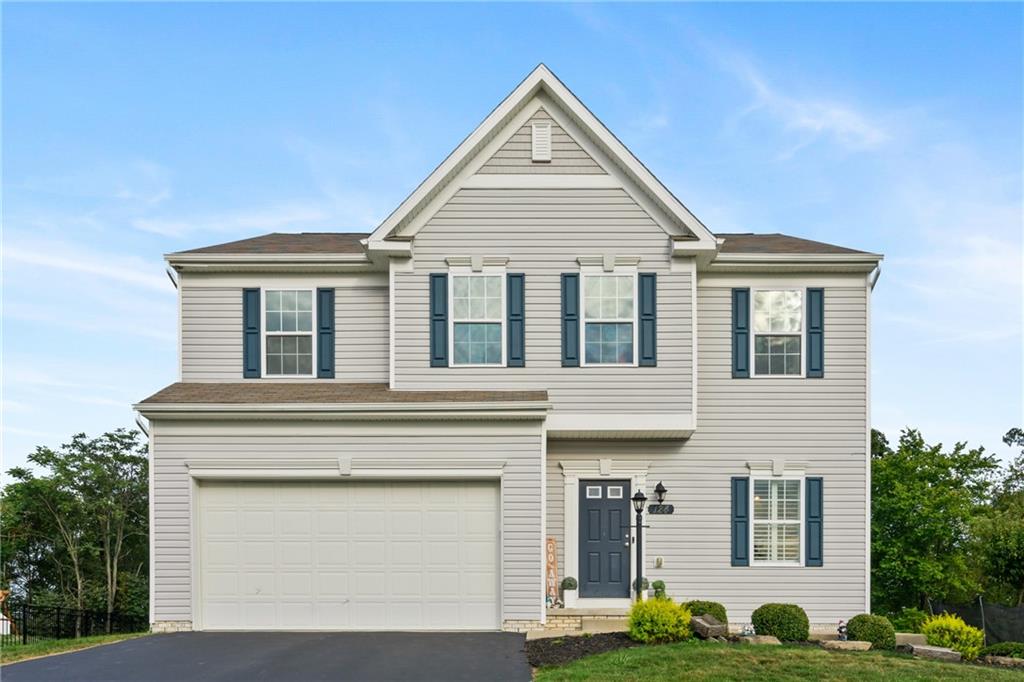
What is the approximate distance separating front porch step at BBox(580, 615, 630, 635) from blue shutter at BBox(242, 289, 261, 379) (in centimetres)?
733

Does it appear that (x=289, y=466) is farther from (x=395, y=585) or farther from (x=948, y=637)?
(x=948, y=637)

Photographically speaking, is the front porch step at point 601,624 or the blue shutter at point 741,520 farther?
the blue shutter at point 741,520

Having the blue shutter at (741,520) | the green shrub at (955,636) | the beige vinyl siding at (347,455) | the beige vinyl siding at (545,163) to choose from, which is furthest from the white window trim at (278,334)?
the green shrub at (955,636)

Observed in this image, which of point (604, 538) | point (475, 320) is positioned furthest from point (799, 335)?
point (475, 320)

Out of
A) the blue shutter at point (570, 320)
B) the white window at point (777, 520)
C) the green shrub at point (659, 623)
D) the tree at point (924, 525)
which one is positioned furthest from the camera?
the tree at point (924, 525)

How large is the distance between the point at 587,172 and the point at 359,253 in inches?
172

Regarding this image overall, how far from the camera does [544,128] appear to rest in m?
Answer: 14.7

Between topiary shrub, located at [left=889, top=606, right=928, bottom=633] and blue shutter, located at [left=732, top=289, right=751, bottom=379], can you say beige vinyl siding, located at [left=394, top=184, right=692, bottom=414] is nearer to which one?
blue shutter, located at [left=732, top=289, right=751, bottom=379]

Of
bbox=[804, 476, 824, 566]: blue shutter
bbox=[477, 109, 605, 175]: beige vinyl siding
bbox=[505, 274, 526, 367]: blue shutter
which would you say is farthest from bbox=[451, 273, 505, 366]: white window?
bbox=[804, 476, 824, 566]: blue shutter

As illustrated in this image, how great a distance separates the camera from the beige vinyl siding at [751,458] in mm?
14938

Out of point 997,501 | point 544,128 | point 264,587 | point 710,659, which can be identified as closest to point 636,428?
point 710,659

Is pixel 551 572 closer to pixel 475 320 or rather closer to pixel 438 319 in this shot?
pixel 475 320

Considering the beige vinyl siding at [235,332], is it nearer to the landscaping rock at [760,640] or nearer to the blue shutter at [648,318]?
the blue shutter at [648,318]

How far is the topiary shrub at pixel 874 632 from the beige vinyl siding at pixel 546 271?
15.0ft
